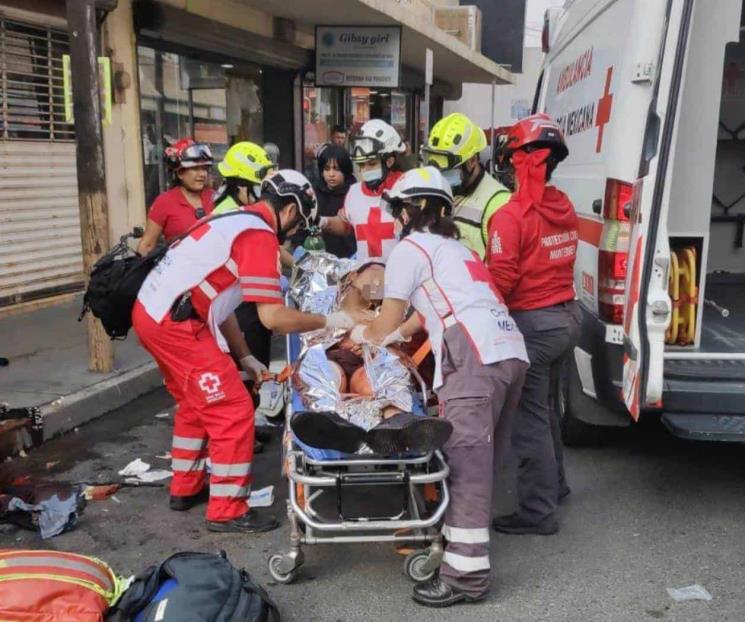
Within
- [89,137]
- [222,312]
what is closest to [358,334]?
[222,312]

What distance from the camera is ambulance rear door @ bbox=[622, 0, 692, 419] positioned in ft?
11.1

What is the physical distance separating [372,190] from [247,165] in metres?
1.01

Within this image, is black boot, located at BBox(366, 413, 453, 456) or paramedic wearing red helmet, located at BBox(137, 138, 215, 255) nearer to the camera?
black boot, located at BBox(366, 413, 453, 456)

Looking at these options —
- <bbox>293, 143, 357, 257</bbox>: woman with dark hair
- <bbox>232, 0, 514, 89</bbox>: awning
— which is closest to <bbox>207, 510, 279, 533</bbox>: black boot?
<bbox>293, 143, 357, 257</bbox>: woman with dark hair

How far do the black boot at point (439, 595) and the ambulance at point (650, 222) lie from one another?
1.07 m

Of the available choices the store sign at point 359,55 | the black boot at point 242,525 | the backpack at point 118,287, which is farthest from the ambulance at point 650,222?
the store sign at point 359,55

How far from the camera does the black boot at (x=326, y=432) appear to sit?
296cm

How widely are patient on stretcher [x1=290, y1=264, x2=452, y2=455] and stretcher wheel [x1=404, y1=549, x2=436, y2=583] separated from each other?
1.57 ft

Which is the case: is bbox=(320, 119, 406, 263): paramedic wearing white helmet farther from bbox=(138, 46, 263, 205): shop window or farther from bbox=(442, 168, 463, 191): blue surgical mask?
bbox=(138, 46, 263, 205): shop window

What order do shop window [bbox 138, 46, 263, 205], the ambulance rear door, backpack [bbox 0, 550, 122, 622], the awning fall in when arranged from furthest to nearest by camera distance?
the awning < shop window [bbox 138, 46, 263, 205] < the ambulance rear door < backpack [bbox 0, 550, 122, 622]

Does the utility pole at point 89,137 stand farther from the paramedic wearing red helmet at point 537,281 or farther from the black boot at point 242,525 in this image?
the paramedic wearing red helmet at point 537,281

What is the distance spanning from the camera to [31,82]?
25.4 feet

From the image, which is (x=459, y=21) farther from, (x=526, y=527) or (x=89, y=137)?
(x=526, y=527)

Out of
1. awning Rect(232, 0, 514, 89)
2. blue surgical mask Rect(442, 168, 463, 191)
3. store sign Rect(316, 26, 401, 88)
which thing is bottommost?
blue surgical mask Rect(442, 168, 463, 191)
